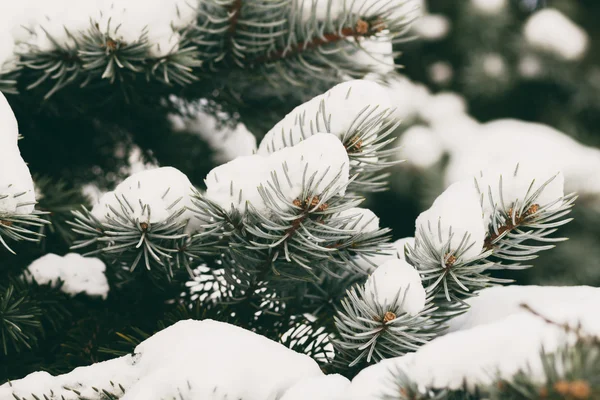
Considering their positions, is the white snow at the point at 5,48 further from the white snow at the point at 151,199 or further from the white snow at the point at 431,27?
the white snow at the point at 431,27

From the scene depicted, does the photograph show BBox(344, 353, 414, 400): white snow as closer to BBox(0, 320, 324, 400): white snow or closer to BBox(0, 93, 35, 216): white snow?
BBox(0, 320, 324, 400): white snow

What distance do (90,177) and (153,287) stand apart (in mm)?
337

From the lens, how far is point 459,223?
20.8 inches

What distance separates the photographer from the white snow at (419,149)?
2066mm

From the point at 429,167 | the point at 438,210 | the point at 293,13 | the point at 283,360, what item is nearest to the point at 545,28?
the point at 429,167

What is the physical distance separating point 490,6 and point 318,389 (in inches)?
87.4

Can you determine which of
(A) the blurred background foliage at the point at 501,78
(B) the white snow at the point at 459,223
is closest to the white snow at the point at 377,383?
(B) the white snow at the point at 459,223

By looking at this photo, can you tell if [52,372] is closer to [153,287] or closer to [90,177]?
[153,287]

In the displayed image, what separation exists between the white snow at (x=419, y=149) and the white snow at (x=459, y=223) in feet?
4.85

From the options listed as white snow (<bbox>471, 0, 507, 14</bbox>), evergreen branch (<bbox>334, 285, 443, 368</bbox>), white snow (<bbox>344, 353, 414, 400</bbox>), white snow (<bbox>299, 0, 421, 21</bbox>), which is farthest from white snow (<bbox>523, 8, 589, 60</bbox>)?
white snow (<bbox>344, 353, 414, 400</bbox>)

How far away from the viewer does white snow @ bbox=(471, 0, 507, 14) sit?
2.30 meters

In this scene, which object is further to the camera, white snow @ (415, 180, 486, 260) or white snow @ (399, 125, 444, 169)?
white snow @ (399, 125, 444, 169)

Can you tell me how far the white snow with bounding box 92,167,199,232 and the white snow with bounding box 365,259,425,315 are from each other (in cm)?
21

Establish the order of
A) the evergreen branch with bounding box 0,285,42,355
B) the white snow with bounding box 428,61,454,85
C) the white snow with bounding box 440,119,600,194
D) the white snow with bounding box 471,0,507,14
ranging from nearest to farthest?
the evergreen branch with bounding box 0,285,42,355 → the white snow with bounding box 440,119,600,194 → the white snow with bounding box 471,0,507,14 → the white snow with bounding box 428,61,454,85
